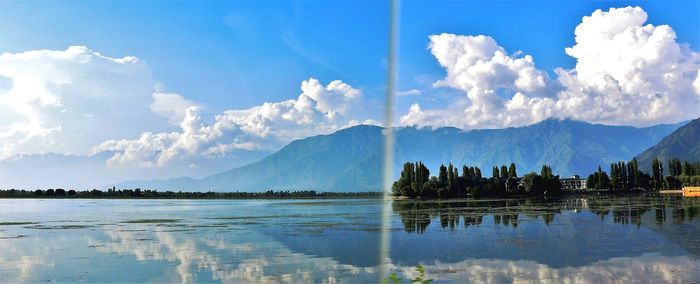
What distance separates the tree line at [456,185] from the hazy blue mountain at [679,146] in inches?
4834

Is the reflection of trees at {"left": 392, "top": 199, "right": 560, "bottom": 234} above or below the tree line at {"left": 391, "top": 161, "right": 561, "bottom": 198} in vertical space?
below

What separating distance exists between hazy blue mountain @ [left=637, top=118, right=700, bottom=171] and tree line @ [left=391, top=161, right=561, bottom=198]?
403 ft

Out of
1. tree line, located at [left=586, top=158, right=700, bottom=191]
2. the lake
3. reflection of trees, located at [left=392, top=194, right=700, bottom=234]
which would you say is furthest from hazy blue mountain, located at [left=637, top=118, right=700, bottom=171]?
the lake

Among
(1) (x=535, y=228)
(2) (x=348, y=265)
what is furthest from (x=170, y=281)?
(1) (x=535, y=228)

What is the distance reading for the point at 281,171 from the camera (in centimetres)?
9288

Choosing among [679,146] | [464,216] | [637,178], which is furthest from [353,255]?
[679,146]

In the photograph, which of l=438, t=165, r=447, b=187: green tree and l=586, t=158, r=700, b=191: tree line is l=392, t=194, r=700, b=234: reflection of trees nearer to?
l=438, t=165, r=447, b=187: green tree

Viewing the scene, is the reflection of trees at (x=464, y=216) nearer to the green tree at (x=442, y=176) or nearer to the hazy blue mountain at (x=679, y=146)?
the green tree at (x=442, y=176)

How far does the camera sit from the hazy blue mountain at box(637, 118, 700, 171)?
496 feet

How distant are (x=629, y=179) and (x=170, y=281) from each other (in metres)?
47.1

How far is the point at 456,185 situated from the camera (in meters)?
38.0

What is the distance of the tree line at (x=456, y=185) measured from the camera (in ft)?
112

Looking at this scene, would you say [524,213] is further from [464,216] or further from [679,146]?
[679,146]

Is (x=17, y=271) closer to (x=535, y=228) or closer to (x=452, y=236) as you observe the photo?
(x=452, y=236)
